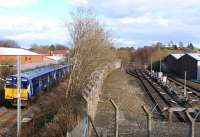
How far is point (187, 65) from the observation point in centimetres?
7494

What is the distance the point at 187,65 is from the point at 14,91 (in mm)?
48147

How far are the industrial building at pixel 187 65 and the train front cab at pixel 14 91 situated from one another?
3982 cm

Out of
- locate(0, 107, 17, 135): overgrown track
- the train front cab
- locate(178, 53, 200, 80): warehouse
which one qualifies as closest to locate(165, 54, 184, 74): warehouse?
locate(178, 53, 200, 80): warehouse

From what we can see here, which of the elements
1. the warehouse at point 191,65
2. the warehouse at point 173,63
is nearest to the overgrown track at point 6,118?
the warehouse at point 191,65

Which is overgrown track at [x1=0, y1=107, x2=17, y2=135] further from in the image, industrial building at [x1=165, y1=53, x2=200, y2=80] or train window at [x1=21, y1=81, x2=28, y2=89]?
industrial building at [x1=165, y1=53, x2=200, y2=80]

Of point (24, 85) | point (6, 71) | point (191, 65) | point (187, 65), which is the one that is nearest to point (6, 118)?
point (24, 85)

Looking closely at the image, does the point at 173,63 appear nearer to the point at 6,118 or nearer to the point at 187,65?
the point at 187,65

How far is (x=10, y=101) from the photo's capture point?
32.6 metres

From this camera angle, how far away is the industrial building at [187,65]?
2643 inches

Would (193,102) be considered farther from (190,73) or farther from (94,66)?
(190,73)

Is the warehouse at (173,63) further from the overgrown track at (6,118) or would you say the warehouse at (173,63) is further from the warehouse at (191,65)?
the overgrown track at (6,118)

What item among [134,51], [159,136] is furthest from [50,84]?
[134,51]

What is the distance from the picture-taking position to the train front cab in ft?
105

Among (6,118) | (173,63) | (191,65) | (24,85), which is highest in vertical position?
(24,85)
